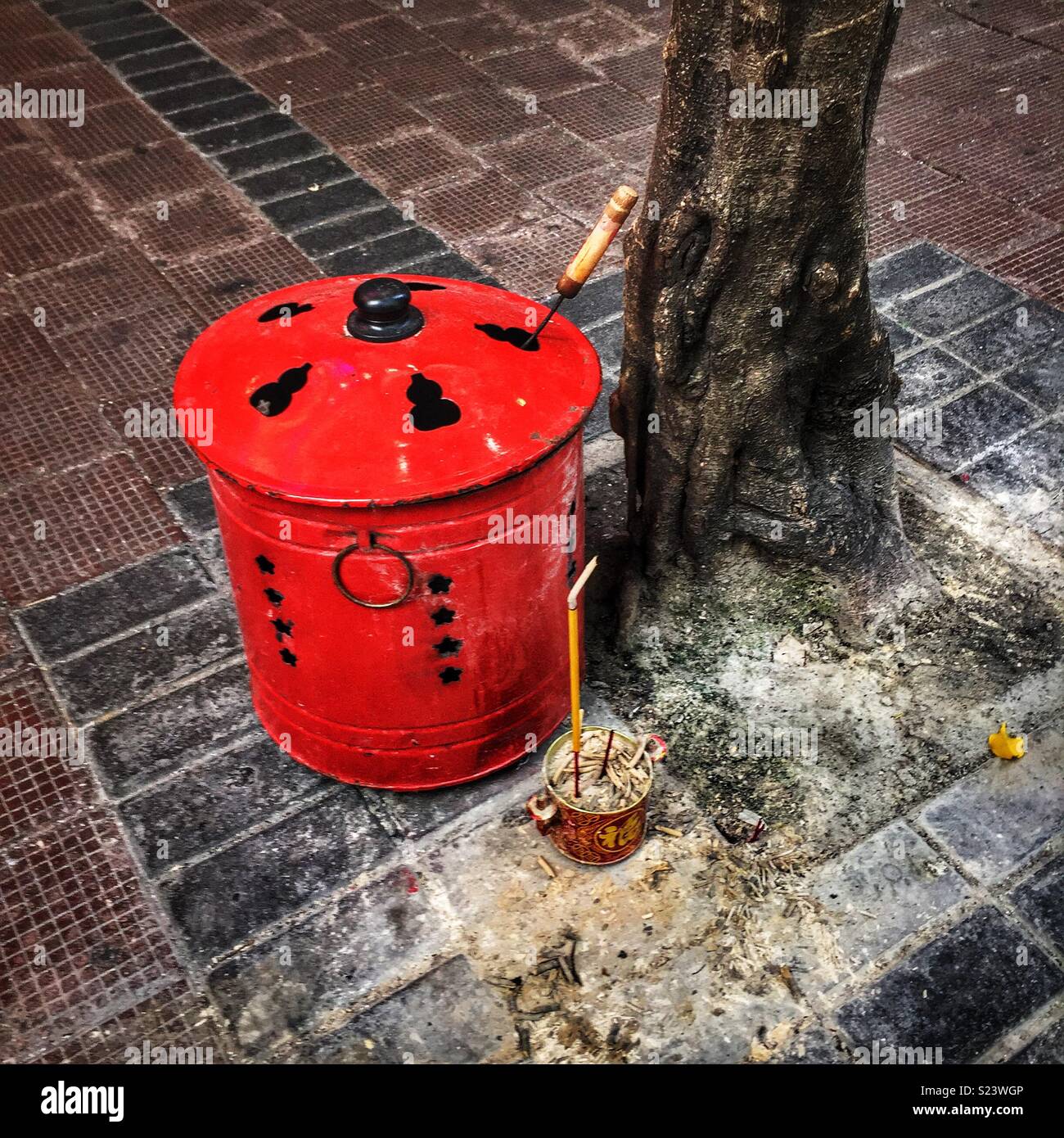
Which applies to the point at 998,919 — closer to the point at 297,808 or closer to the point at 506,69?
the point at 297,808

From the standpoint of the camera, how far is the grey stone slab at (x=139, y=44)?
9273 millimetres

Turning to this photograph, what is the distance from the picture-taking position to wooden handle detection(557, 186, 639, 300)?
11.9ft

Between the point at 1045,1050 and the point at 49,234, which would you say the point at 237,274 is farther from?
the point at 1045,1050

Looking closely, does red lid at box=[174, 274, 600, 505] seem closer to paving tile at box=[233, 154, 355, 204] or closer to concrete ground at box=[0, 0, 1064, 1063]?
concrete ground at box=[0, 0, 1064, 1063]

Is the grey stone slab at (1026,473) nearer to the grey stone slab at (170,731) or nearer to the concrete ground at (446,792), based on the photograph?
the concrete ground at (446,792)

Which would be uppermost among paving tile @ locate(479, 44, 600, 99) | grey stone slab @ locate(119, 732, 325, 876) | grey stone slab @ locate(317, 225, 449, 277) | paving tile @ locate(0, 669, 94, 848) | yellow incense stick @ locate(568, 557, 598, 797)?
yellow incense stick @ locate(568, 557, 598, 797)

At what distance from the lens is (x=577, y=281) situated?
375 cm

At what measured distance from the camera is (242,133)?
8242mm

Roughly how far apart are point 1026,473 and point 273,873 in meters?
3.67

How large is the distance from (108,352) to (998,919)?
5043 millimetres

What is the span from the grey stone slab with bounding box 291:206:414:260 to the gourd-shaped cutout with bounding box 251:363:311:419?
3.65 metres

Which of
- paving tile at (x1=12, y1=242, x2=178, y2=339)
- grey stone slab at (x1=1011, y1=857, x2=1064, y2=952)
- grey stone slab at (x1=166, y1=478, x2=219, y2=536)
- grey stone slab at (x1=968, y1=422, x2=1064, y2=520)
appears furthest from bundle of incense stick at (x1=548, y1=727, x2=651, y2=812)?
paving tile at (x1=12, y1=242, x2=178, y2=339)

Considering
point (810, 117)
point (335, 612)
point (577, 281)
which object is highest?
point (810, 117)
